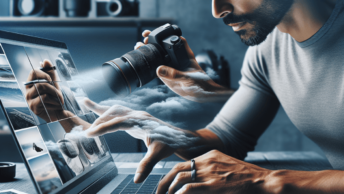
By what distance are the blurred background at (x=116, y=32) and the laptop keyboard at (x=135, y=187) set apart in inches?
1.8

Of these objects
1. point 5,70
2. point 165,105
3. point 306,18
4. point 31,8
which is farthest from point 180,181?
point 31,8

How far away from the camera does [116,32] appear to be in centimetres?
41

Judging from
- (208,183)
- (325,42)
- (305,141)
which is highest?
(325,42)

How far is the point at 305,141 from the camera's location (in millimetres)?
1040

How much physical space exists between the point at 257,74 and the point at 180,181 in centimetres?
32

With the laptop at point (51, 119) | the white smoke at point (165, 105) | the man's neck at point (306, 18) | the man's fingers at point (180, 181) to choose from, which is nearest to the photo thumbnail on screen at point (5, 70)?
the laptop at point (51, 119)

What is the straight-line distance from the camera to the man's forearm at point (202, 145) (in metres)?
0.37

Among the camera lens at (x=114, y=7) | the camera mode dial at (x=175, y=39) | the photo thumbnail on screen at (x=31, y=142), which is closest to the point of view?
the photo thumbnail on screen at (x=31, y=142)

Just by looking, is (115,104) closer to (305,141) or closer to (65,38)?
(65,38)

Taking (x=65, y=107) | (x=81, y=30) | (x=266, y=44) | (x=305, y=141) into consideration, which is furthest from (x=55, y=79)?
(x=305, y=141)

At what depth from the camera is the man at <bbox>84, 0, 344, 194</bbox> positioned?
28 centimetres

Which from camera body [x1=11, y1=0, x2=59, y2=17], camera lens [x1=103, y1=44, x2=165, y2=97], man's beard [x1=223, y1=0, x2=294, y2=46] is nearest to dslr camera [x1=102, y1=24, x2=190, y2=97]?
camera lens [x1=103, y1=44, x2=165, y2=97]

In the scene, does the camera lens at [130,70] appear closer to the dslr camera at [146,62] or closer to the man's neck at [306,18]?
the dslr camera at [146,62]

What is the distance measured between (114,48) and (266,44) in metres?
0.31
